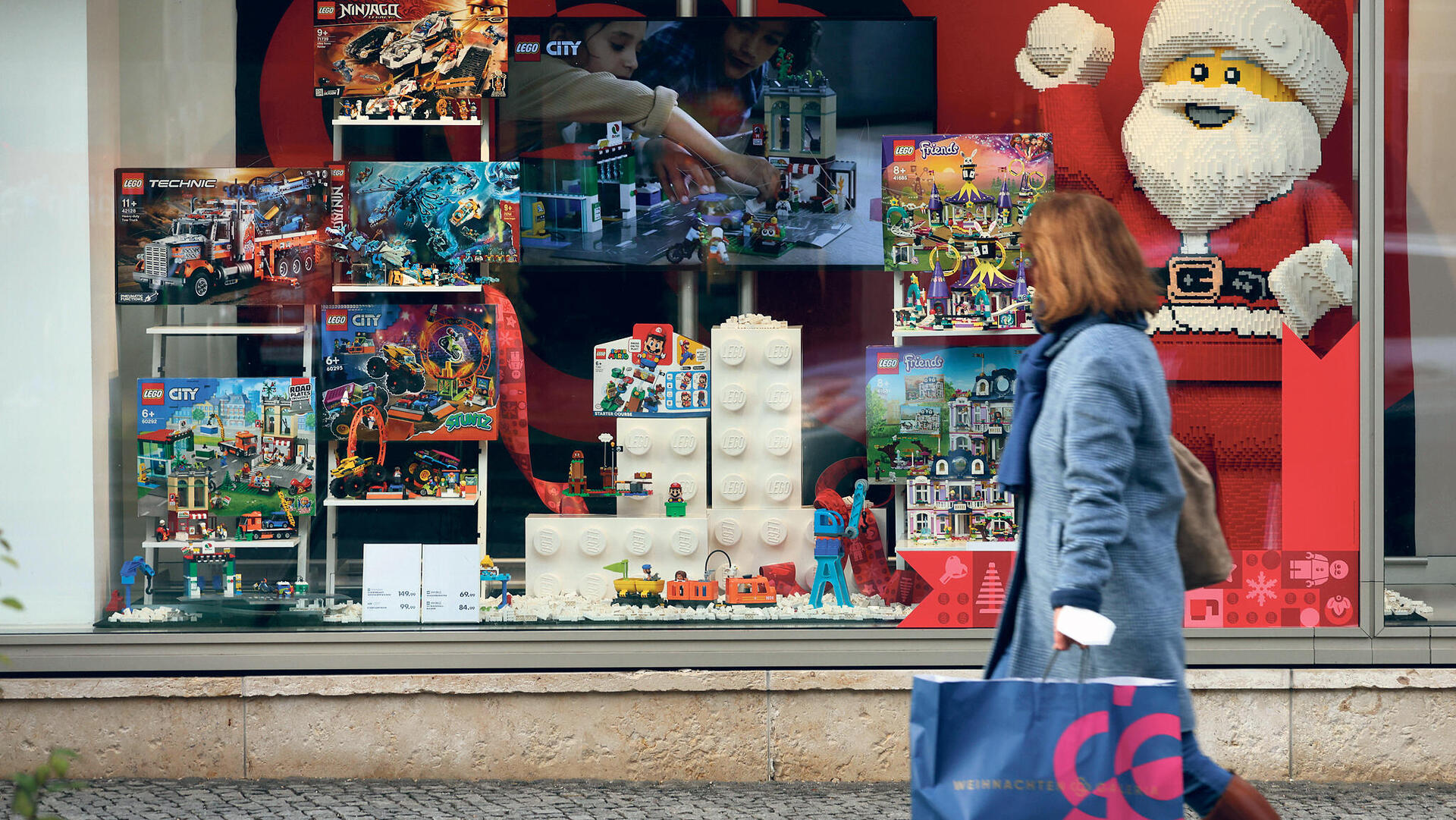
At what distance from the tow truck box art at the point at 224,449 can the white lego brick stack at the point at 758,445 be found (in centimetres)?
171

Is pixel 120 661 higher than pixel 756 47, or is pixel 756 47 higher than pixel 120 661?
pixel 756 47

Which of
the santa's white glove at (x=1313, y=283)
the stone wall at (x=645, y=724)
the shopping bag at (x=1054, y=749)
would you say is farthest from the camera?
the santa's white glove at (x=1313, y=283)

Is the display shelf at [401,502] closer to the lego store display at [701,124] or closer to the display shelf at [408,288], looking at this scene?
the display shelf at [408,288]

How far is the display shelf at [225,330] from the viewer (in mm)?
5609

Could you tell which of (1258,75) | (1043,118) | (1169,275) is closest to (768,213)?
(1043,118)

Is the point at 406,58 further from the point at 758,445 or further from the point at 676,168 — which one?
the point at 758,445

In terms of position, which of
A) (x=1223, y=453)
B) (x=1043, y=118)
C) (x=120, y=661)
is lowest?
(x=120, y=661)

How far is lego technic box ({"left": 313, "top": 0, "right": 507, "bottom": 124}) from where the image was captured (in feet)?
18.3

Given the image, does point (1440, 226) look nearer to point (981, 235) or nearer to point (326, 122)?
point (981, 235)

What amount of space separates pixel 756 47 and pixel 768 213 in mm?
684

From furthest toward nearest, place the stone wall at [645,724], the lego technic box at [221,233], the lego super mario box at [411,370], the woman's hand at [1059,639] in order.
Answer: the lego super mario box at [411,370]
the lego technic box at [221,233]
the stone wall at [645,724]
the woman's hand at [1059,639]

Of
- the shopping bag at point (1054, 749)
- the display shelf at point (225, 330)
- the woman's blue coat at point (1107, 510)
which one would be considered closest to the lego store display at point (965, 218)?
the woman's blue coat at point (1107, 510)

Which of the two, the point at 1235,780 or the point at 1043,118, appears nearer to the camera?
the point at 1235,780

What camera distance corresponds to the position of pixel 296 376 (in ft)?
18.6
